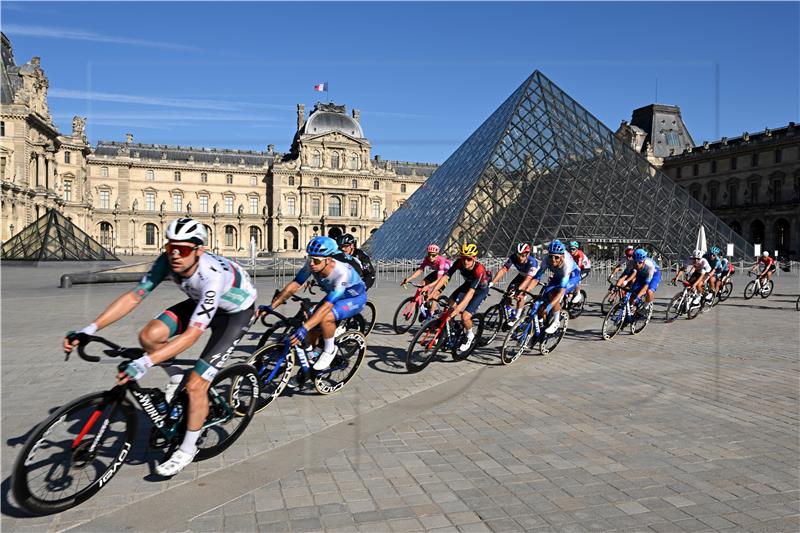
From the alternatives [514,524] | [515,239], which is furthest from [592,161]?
[514,524]

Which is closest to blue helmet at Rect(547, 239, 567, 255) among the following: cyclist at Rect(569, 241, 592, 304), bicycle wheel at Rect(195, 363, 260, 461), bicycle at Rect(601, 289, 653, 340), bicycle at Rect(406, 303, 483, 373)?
bicycle at Rect(406, 303, 483, 373)

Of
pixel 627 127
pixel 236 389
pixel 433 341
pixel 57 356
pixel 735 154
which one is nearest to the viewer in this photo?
pixel 236 389

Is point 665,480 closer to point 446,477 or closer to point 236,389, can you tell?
point 446,477

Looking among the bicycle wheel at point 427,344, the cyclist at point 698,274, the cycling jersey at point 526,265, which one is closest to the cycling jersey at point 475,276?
the bicycle wheel at point 427,344

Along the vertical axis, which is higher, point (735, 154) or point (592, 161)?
point (735, 154)

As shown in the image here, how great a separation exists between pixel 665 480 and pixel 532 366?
140 inches

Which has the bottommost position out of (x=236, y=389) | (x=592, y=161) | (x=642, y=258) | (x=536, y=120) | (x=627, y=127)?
(x=236, y=389)

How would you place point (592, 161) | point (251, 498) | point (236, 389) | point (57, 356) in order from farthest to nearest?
point (592, 161), point (57, 356), point (236, 389), point (251, 498)

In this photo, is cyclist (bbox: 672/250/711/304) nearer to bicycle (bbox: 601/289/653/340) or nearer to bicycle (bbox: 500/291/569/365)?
bicycle (bbox: 601/289/653/340)

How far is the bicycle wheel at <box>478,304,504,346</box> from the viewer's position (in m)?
8.71

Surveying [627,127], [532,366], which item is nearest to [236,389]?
[532,366]

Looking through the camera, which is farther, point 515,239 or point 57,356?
point 515,239

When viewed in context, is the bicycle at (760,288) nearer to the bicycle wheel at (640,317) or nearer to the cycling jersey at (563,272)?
the bicycle wheel at (640,317)

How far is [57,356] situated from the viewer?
24.0 feet
